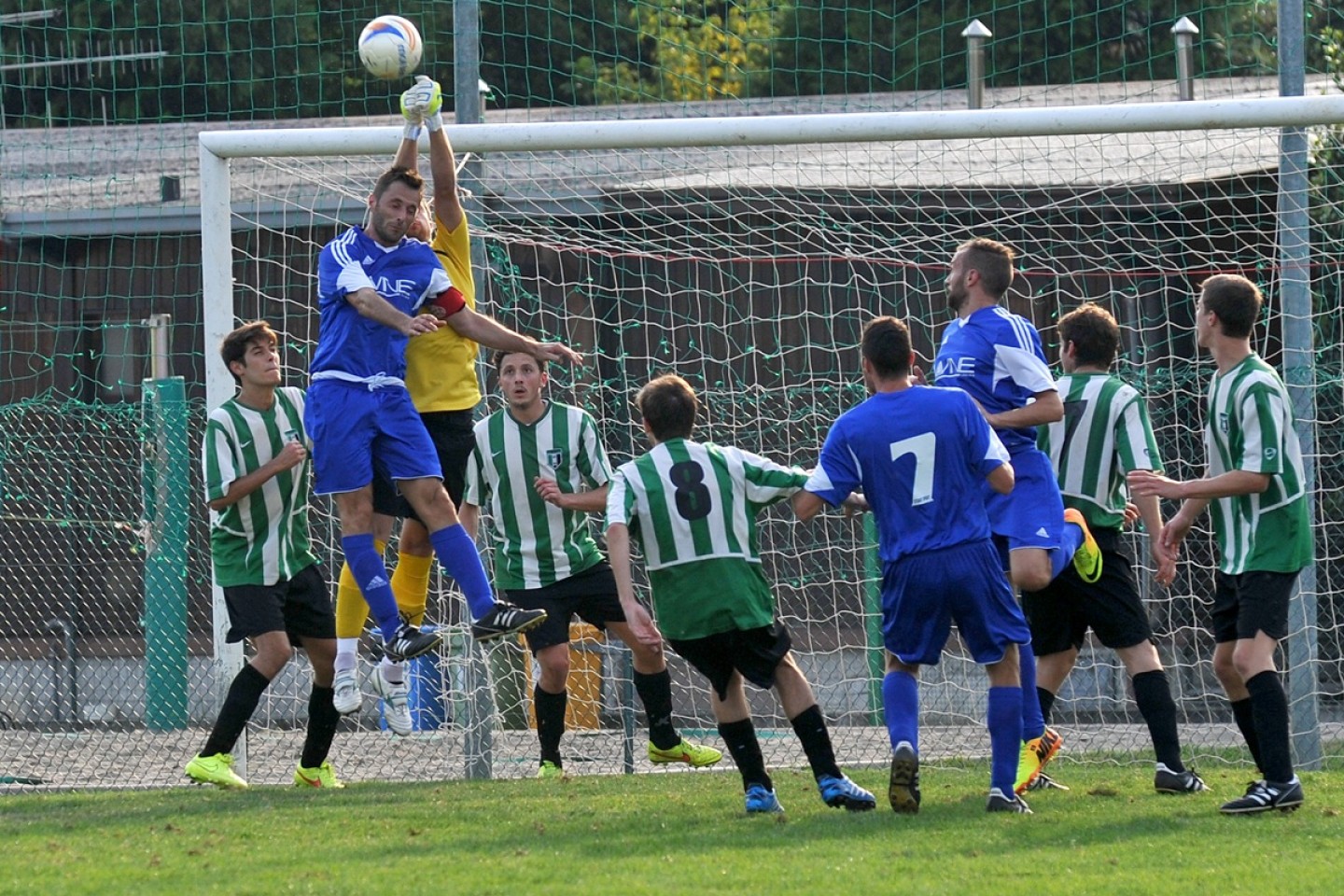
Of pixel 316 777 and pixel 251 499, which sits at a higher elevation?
pixel 251 499

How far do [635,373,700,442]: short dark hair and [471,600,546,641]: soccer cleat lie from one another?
36.1 inches

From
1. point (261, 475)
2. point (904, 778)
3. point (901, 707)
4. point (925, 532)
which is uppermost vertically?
point (261, 475)

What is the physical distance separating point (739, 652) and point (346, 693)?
201cm

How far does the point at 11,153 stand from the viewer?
14.9 metres


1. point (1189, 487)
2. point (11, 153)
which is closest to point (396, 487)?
point (1189, 487)

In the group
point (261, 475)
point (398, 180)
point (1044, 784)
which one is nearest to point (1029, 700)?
point (1044, 784)

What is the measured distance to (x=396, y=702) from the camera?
24.3 ft

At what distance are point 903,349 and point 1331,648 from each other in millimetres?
5936

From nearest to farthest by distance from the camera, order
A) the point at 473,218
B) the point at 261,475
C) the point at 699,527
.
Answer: the point at 699,527, the point at 261,475, the point at 473,218

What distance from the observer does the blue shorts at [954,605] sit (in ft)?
19.7

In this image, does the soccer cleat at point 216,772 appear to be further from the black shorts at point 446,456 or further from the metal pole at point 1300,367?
the metal pole at point 1300,367

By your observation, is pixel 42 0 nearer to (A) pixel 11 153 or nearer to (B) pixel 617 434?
(A) pixel 11 153

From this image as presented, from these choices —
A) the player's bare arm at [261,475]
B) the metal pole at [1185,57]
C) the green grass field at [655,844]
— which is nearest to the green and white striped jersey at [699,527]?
the green grass field at [655,844]

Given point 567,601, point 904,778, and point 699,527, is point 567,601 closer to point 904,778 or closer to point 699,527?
point 699,527
